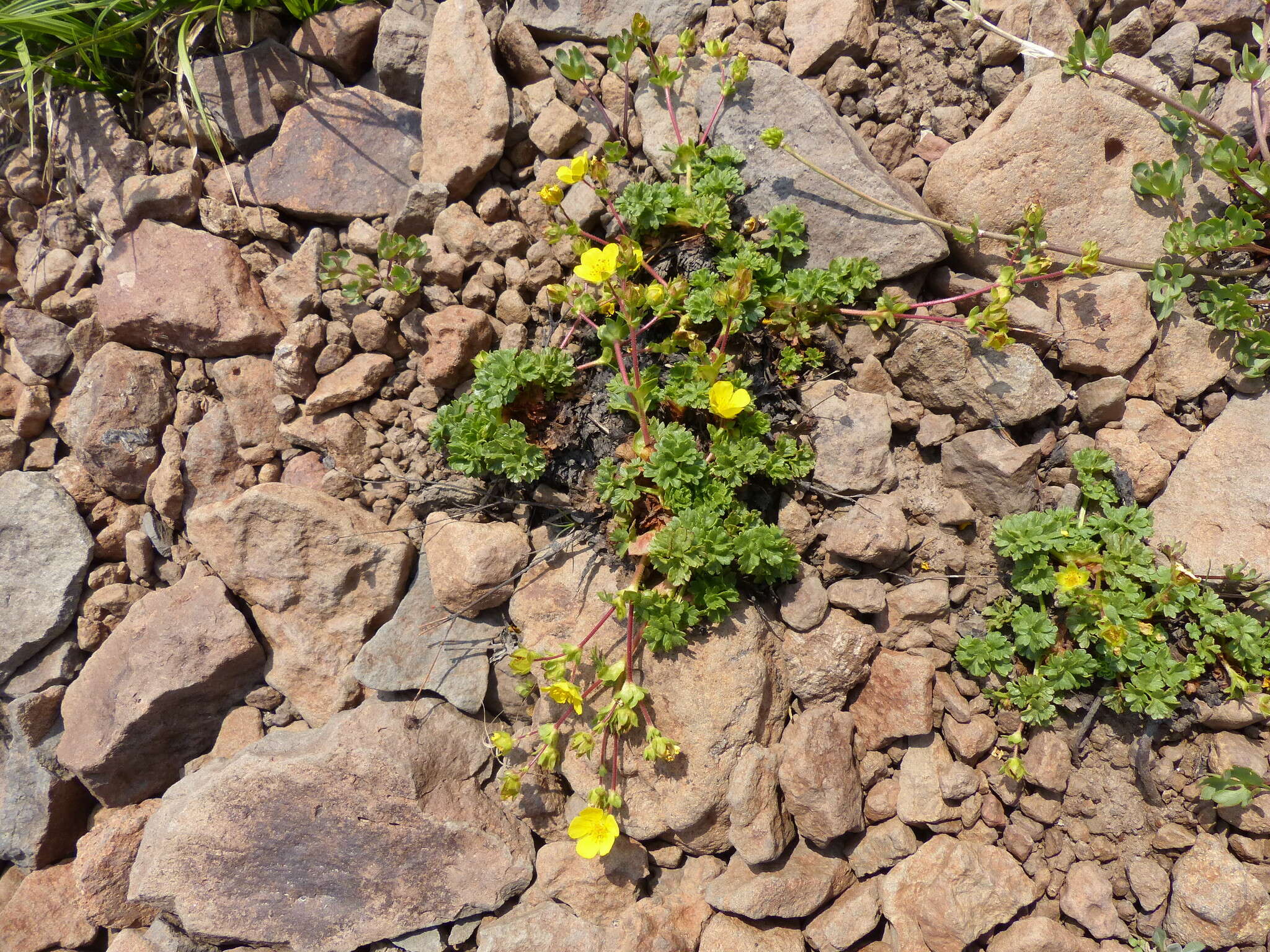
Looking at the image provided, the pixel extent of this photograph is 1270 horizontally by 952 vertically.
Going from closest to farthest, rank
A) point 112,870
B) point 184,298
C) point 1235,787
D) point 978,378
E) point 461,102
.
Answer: point 1235,787 → point 978,378 → point 112,870 → point 461,102 → point 184,298

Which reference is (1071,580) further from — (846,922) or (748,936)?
(748,936)

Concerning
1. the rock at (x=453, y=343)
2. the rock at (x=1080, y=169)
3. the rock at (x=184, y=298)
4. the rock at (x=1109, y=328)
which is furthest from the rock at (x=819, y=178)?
the rock at (x=184, y=298)

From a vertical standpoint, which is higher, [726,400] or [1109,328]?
[1109,328]

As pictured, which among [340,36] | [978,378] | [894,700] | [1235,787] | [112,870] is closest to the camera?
[1235,787]

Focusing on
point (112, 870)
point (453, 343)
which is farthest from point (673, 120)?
point (112, 870)

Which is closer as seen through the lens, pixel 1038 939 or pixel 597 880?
pixel 1038 939

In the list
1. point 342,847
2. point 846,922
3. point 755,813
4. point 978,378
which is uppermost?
point 978,378

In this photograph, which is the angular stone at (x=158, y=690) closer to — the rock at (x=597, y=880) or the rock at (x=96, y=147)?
the rock at (x=597, y=880)

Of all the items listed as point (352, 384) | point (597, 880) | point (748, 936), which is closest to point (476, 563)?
point (352, 384)
